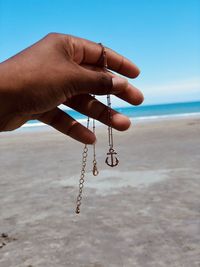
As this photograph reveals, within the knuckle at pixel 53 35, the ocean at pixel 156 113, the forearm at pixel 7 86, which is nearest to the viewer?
the forearm at pixel 7 86

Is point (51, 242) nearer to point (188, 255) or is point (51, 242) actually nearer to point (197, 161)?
point (188, 255)

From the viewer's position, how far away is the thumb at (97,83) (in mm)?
2424

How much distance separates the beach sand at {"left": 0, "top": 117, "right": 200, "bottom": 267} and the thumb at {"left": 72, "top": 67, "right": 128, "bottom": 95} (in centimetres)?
285

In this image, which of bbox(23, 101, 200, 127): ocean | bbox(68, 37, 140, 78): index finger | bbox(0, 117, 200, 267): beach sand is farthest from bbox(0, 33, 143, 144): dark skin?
bbox(23, 101, 200, 127): ocean

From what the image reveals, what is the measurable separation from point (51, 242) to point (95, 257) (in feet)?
2.86

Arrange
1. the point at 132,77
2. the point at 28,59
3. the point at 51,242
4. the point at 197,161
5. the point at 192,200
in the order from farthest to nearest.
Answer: the point at 197,161 < the point at 192,200 < the point at 51,242 < the point at 132,77 < the point at 28,59

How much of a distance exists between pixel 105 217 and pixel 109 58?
410cm

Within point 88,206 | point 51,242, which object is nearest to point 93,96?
→ point 51,242

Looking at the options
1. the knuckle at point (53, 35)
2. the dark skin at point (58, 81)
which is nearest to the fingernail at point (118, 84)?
the dark skin at point (58, 81)

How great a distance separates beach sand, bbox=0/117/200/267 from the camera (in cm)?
489

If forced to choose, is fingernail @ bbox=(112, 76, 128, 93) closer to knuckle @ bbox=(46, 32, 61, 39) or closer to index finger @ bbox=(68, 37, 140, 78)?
index finger @ bbox=(68, 37, 140, 78)

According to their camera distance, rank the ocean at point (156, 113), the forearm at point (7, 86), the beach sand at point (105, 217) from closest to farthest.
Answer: the forearm at point (7, 86) < the beach sand at point (105, 217) < the ocean at point (156, 113)

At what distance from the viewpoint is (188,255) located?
476cm

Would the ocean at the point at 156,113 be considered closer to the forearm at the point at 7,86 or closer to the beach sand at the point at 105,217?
the beach sand at the point at 105,217
